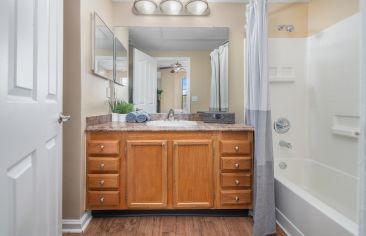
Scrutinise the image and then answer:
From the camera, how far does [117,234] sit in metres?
1.84

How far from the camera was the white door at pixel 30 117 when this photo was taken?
2.42 feet

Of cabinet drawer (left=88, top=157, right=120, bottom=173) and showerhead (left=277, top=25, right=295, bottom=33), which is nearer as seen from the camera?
cabinet drawer (left=88, top=157, right=120, bottom=173)

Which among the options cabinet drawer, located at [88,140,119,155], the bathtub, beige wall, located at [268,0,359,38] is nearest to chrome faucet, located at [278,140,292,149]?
the bathtub

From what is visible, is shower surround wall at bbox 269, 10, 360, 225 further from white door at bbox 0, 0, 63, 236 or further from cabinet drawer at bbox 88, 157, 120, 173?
white door at bbox 0, 0, 63, 236

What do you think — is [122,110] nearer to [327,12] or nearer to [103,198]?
[103,198]

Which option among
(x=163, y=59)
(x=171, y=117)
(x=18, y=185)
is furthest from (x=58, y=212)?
(x=163, y=59)

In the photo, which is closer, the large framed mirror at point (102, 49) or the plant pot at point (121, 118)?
the large framed mirror at point (102, 49)

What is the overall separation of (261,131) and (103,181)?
1.38 m

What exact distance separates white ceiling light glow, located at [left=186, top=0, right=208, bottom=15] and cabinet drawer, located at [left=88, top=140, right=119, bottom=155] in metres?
1.63

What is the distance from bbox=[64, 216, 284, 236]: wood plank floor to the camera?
73.5 inches

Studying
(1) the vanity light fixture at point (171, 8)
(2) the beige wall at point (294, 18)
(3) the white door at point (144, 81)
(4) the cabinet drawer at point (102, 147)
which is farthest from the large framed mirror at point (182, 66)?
(4) the cabinet drawer at point (102, 147)

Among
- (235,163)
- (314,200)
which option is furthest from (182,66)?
(314,200)

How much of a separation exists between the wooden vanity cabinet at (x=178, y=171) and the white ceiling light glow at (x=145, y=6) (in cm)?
138

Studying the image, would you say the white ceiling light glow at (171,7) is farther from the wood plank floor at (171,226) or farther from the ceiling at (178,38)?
the wood plank floor at (171,226)
